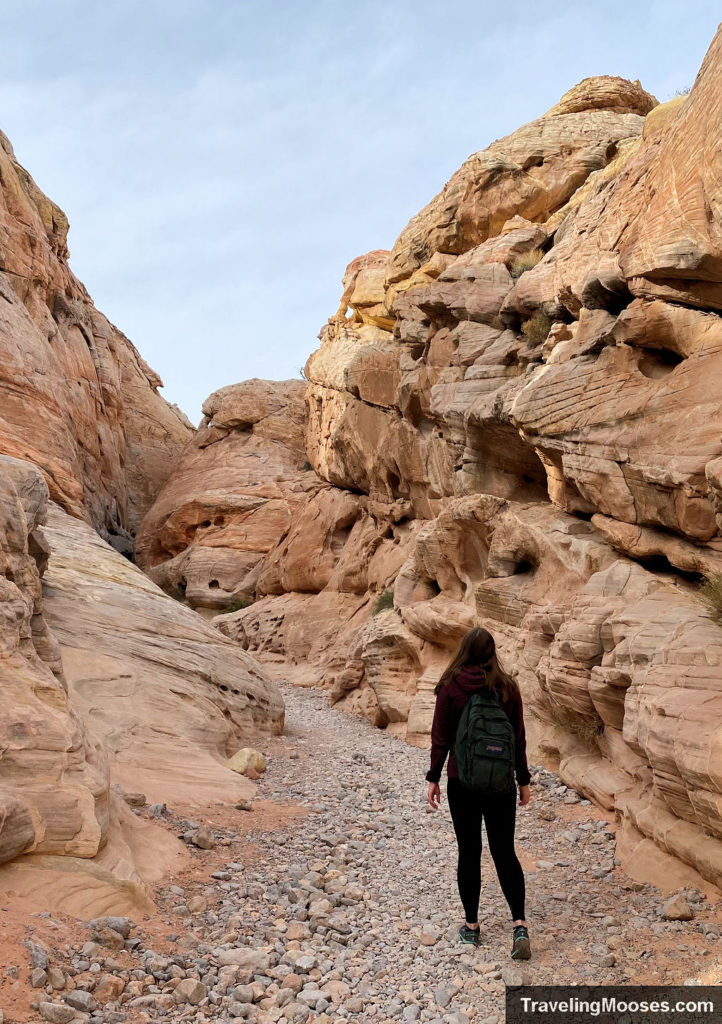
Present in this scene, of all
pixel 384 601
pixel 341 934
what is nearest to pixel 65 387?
pixel 384 601

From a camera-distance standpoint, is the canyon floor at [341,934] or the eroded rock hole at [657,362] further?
the eroded rock hole at [657,362]

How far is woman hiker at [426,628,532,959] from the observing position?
198 inches

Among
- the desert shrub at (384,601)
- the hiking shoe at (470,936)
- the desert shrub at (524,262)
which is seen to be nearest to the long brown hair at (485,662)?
the hiking shoe at (470,936)

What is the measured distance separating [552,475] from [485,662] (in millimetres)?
8952

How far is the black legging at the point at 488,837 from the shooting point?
5.10 metres

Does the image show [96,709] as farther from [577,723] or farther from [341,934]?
[577,723]

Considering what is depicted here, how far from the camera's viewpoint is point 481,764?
16.4 ft

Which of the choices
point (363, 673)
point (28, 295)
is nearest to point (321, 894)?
point (363, 673)

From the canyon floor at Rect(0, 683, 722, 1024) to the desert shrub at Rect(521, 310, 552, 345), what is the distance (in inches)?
403

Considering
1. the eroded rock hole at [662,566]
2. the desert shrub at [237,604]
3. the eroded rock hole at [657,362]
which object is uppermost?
the eroded rock hole at [657,362]

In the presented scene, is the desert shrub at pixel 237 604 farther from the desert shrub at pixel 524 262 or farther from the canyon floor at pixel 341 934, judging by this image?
the canyon floor at pixel 341 934

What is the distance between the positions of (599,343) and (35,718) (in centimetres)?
1018

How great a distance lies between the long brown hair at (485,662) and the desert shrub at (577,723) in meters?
4.77

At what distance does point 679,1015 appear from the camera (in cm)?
419
